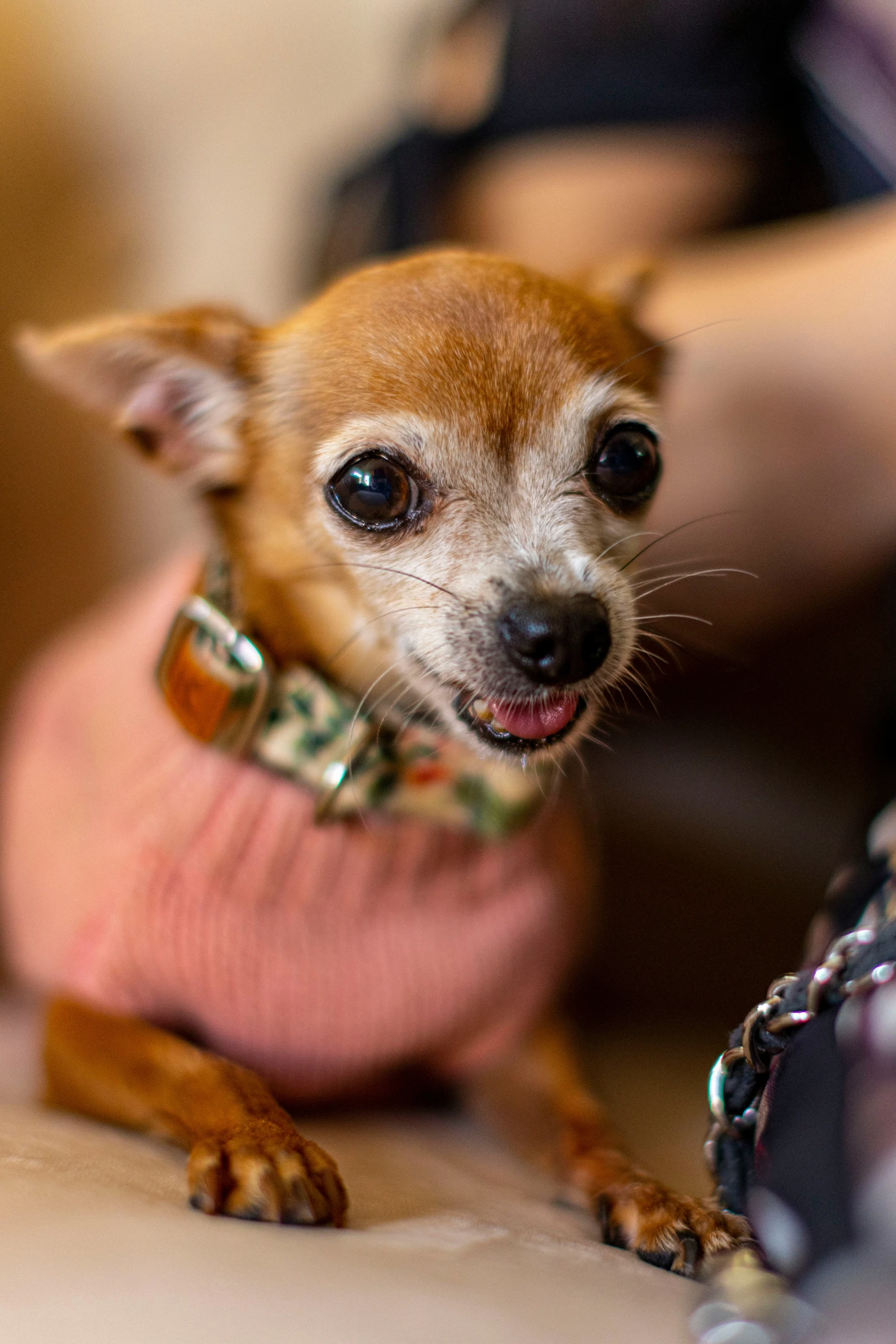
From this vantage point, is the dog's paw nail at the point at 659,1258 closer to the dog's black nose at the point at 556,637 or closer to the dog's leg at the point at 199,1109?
the dog's leg at the point at 199,1109

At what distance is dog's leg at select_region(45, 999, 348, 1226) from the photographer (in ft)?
2.40

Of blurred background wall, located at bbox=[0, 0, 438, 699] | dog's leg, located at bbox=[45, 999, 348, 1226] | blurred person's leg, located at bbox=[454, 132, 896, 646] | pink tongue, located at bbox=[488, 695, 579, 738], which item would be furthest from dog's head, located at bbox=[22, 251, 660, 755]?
blurred background wall, located at bbox=[0, 0, 438, 699]

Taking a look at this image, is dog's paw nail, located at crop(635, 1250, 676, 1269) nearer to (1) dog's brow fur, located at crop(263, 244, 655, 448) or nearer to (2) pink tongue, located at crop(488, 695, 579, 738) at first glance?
(2) pink tongue, located at crop(488, 695, 579, 738)

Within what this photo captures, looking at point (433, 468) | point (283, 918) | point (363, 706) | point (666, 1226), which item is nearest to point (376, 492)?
point (433, 468)

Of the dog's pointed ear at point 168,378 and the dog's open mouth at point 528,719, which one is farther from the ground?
the dog's pointed ear at point 168,378

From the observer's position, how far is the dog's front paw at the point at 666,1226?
0.77 metres

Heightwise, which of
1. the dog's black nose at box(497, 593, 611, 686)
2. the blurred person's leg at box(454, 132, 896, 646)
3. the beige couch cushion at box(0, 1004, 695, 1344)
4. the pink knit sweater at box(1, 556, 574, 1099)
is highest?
the blurred person's leg at box(454, 132, 896, 646)

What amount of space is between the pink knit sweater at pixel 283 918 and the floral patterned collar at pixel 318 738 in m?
0.03

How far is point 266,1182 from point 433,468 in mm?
578

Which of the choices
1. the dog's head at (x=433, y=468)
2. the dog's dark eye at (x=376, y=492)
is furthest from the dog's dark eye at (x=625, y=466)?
the dog's dark eye at (x=376, y=492)

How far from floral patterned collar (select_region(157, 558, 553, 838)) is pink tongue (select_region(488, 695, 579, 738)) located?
50 millimetres

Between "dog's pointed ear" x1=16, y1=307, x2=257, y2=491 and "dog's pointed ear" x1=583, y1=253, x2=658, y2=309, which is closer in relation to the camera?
"dog's pointed ear" x1=16, y1=307, x2=257, y2=491

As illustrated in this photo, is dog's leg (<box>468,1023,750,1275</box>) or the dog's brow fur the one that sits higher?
the dog's brow fur

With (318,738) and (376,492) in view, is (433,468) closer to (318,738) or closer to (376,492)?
(376,492)
